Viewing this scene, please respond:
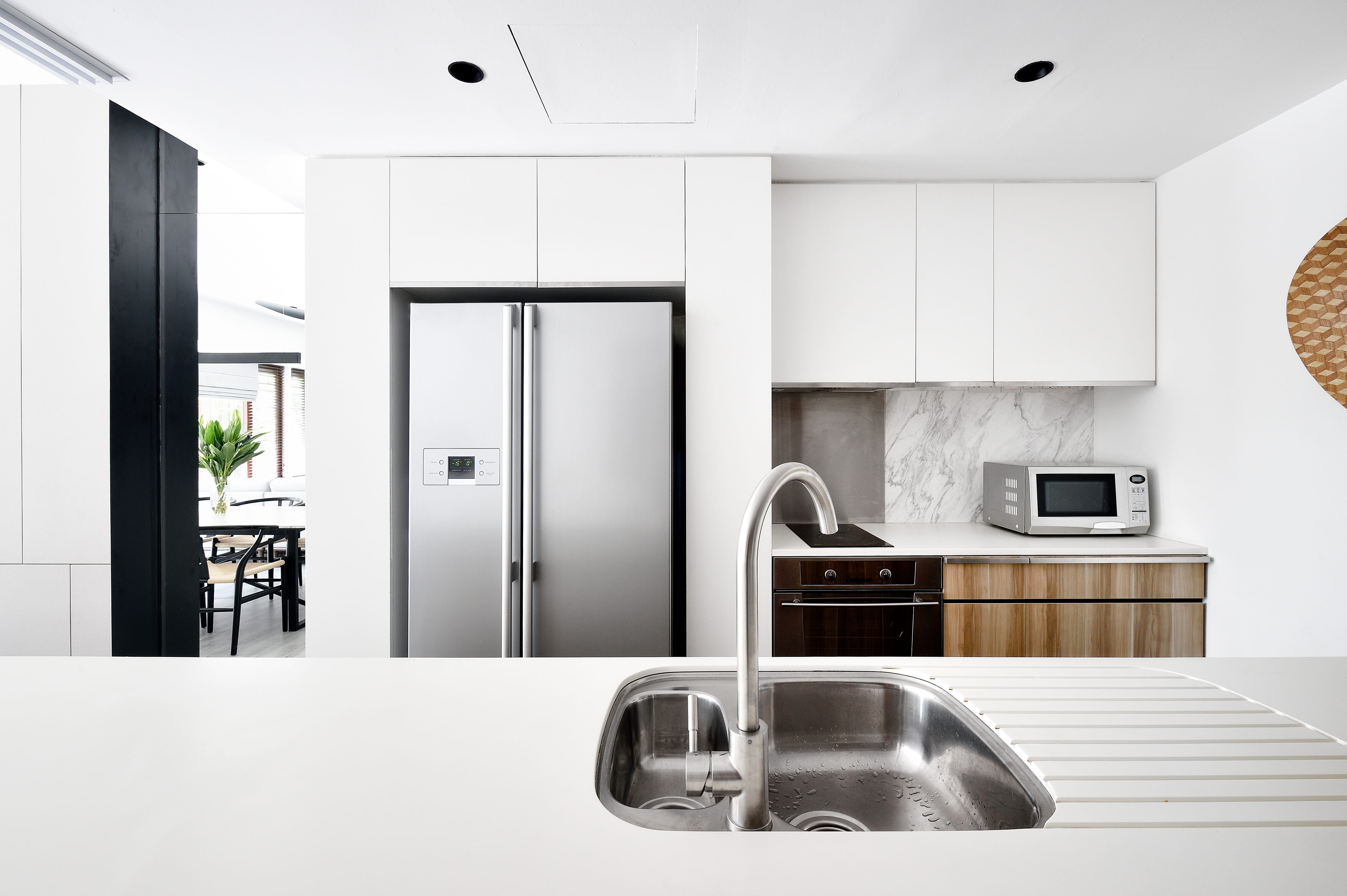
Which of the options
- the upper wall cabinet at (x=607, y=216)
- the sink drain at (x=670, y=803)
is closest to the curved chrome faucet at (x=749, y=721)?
the sink drain at (x=670, y=803)

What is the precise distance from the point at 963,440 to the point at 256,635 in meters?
4.48

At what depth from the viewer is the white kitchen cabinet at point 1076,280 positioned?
2.51 m

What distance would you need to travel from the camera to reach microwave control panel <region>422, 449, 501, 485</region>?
2121 mm

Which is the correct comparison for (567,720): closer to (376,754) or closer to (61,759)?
(376,754)

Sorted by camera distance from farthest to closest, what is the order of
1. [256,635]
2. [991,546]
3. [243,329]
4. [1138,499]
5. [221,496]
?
1. [243,329]
2. [221,496]
3. [256,635]
4. [1138,499]
5. [991,546]

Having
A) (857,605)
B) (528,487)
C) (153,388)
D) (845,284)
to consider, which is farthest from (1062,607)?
(153,388)

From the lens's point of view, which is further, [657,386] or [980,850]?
[657,386]

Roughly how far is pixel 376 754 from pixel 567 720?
0.86 feet

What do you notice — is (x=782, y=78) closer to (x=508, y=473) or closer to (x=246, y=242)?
(x=508, y=473)

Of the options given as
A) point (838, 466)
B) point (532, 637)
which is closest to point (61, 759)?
point (532, 637)

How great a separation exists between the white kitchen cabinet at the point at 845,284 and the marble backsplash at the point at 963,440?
457 mm

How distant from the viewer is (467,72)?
5.78 ft

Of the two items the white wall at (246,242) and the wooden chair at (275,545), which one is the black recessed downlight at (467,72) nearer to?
the white wall at (246,242)

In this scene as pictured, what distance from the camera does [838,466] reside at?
2.89 m
